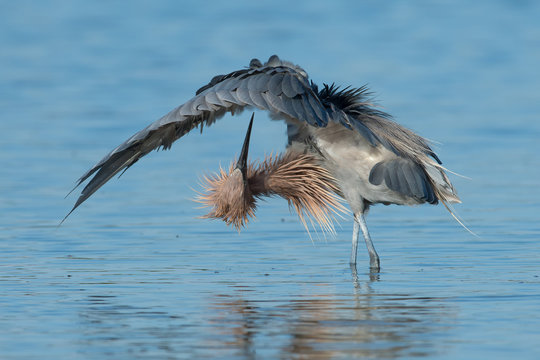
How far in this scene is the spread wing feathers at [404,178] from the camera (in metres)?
10.3

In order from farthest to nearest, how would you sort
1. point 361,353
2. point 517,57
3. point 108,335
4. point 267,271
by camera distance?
point 517,57
point 267,271
point 108,335
point 361,353

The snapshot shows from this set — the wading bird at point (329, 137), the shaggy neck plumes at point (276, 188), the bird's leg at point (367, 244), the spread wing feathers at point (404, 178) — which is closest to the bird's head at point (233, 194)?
the shaggy neck plumes at point (276, 188)

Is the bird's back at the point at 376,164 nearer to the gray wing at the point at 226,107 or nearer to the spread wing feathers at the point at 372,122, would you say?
the spread wing feathers at the point at 372,122

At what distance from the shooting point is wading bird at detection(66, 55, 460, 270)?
9.68 meters

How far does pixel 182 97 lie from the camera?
2516 cm

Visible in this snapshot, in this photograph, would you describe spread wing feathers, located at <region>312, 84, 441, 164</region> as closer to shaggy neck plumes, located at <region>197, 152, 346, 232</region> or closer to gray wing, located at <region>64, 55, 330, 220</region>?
gray wing, located at <region>64, 55, 330, 220</region>

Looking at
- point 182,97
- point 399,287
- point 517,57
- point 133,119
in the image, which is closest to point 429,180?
point 399,287

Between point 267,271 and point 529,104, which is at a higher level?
point 529,104

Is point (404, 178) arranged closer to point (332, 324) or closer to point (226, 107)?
point (226, 107)

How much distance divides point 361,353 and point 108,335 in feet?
5.82

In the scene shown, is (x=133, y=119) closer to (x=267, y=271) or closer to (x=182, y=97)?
(x=182, y=97)

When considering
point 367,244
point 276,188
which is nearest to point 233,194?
point 276,188

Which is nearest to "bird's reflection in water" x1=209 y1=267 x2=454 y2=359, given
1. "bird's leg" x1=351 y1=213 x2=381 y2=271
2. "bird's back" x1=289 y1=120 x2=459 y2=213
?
"bird's leg" x1=351 y1=213 x2=381 y2=271

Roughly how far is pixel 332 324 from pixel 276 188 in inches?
117
